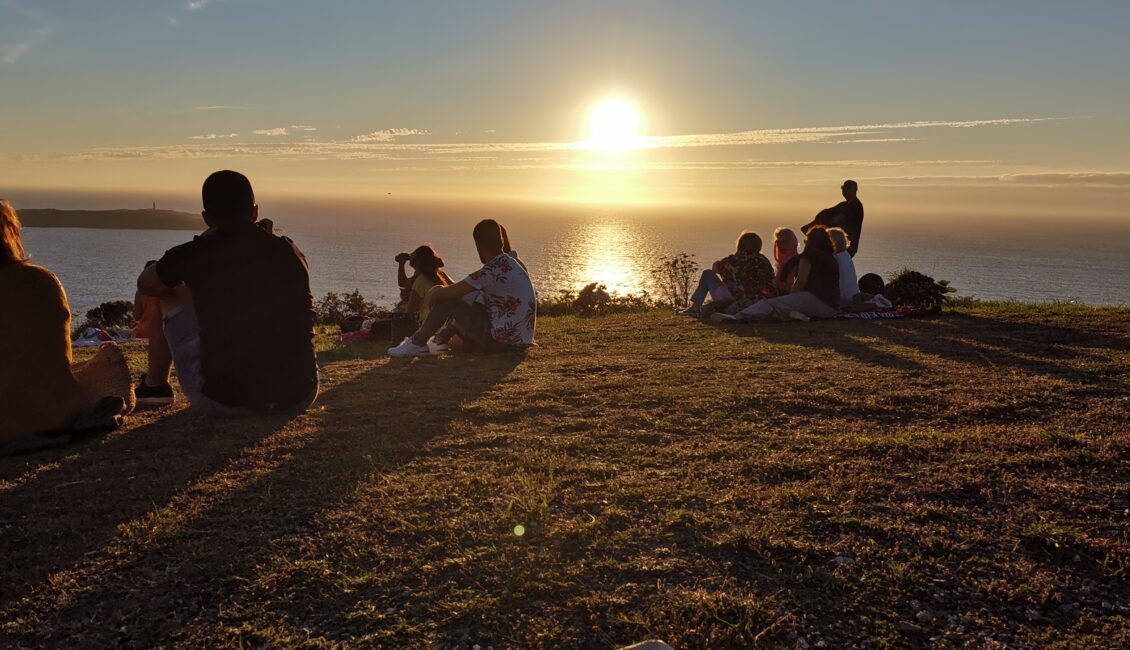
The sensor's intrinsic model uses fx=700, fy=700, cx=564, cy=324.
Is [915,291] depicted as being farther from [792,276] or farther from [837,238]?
[792,276]

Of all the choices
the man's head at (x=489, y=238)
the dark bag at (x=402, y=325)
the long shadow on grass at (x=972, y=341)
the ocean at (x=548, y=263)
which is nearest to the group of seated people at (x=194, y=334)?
the man's head at (x=489, y=238)

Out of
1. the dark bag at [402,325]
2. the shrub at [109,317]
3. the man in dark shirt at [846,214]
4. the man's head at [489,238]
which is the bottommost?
the shrub at [109,317]

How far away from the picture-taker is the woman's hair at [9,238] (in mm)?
4680

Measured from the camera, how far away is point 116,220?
436 feet

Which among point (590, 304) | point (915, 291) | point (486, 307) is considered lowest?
point (590, 304)

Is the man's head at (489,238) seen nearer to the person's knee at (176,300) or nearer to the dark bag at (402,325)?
the dark bag at (402,325)

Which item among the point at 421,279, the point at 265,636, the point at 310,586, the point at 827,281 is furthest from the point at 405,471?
the point at 827,281

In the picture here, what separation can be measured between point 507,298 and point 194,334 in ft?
12.9

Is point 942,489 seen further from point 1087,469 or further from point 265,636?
point 265,636

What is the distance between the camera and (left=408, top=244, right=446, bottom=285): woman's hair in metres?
10.0

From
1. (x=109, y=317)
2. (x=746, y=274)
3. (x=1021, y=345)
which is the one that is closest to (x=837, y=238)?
(x=746, y=274)

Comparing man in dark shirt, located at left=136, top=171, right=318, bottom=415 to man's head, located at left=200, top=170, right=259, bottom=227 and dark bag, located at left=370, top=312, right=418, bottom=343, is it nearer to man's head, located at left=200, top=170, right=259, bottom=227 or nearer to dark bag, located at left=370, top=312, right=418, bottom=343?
man's head, located at left=200, top=170, right=259, bottom=227

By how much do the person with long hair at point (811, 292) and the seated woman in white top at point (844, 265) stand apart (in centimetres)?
44

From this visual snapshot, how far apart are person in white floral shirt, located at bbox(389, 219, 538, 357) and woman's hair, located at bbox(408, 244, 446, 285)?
1.22 meters
